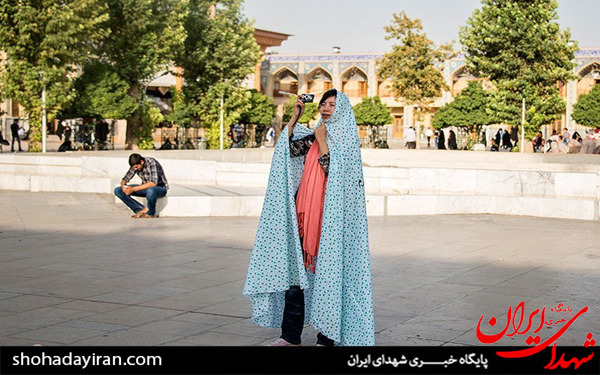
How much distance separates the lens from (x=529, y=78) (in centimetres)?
2745

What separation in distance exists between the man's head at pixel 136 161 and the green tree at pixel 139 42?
1504 cm

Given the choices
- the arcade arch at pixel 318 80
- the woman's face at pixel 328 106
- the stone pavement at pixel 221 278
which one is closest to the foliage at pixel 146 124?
the stone pavement at pixel 221 278

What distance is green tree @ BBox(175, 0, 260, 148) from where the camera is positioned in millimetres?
28719

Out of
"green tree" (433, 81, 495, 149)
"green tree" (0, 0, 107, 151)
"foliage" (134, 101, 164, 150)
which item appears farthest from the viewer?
"green tree" (433, 81, 495, 149)

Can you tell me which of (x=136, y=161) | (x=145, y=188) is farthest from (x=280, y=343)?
(x=145, y=188)

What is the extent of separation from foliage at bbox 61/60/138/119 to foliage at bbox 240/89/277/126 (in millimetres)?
7856

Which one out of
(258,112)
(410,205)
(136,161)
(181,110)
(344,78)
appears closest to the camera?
(136,161)

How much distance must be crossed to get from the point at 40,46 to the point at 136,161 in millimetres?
13214

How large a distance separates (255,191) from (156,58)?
45.0 ft

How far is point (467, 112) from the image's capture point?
32.8 m

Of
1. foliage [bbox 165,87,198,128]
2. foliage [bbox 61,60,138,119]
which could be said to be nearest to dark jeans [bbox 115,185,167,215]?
foliage [bbox 61,60,138,119]

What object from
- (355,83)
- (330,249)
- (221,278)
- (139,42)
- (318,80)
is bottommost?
(221,278)

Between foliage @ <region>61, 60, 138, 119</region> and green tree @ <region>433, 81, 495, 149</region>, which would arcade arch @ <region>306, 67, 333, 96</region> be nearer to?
green tree @ <region>433, 81, 495, 149</region>

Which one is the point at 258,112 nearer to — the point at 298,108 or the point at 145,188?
the point at 145,188
